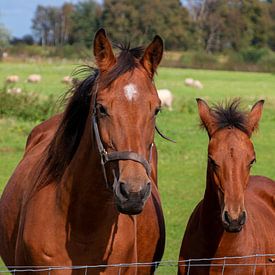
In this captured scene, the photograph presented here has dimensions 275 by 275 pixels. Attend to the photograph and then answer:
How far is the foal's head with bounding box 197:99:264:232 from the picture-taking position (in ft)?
13.6

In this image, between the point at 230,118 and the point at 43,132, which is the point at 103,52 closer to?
the point at 230,118

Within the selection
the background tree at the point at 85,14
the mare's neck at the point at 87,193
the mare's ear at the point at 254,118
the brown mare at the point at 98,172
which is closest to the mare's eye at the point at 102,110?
the brown mare at the point at 98,172

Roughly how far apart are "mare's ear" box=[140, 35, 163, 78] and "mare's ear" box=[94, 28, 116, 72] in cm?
17

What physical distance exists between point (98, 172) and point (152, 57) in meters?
0.67

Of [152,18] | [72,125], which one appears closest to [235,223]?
[72,125]

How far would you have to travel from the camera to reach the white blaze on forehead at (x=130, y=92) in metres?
3.25

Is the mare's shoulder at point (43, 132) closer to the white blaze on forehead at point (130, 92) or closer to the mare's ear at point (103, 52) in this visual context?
the mare's ear at point (103, 52)

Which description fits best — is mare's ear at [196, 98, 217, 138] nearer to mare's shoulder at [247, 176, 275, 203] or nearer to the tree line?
mare's shoulder at [247, 176, 275, 203]

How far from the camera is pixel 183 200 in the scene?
998cm

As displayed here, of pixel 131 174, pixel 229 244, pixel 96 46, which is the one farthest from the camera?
pixel 229 244

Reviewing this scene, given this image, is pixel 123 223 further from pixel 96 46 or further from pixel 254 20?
pixel 254 20

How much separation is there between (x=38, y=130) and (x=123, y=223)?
2345 millimetres

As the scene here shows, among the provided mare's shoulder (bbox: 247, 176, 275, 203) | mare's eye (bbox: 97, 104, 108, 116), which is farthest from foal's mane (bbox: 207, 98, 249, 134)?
mare's eye (bbox: 97, 104, 108, 116)

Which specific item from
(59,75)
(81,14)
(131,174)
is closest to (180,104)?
(59,75)
